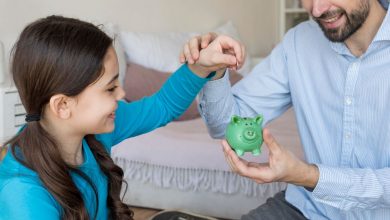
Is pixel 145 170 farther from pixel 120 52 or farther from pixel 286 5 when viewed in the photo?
pixel 286 5

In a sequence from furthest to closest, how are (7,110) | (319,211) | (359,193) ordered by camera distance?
(7,110), (319,211), (359,193)

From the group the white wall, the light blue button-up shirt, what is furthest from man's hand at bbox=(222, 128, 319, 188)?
the white wall

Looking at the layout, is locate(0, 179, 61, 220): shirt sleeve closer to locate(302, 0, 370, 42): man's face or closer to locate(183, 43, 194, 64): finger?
locate(183, 43, 194, 64): finger

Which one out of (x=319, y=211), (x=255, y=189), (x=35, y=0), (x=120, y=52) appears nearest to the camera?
(x=319, y=211)

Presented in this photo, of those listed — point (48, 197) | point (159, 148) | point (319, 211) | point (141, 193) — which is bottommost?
point (141, 193)

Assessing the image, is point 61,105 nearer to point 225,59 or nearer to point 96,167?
point 96,167

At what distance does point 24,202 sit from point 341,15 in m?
0.81

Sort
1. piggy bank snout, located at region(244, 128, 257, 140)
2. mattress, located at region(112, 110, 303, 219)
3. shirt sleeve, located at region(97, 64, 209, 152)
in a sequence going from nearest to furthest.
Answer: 1. piggy bank snout, located at region(244, 128, 257, 140)
2. shirt sleeve, located at region(97, 64, 209, 152)
3. mattress, located at region(112, 110, 303, 219)

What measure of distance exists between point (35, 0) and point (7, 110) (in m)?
0.56

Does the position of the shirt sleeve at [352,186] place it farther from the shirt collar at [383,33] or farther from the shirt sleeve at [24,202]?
the shirt sleeve at [24,202]

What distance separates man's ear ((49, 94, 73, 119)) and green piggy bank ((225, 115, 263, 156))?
0.33 meters

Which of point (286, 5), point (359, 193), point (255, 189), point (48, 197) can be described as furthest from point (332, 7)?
point (286, 5)

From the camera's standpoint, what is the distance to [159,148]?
2248 mm

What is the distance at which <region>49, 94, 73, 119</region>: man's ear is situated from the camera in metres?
1.07
